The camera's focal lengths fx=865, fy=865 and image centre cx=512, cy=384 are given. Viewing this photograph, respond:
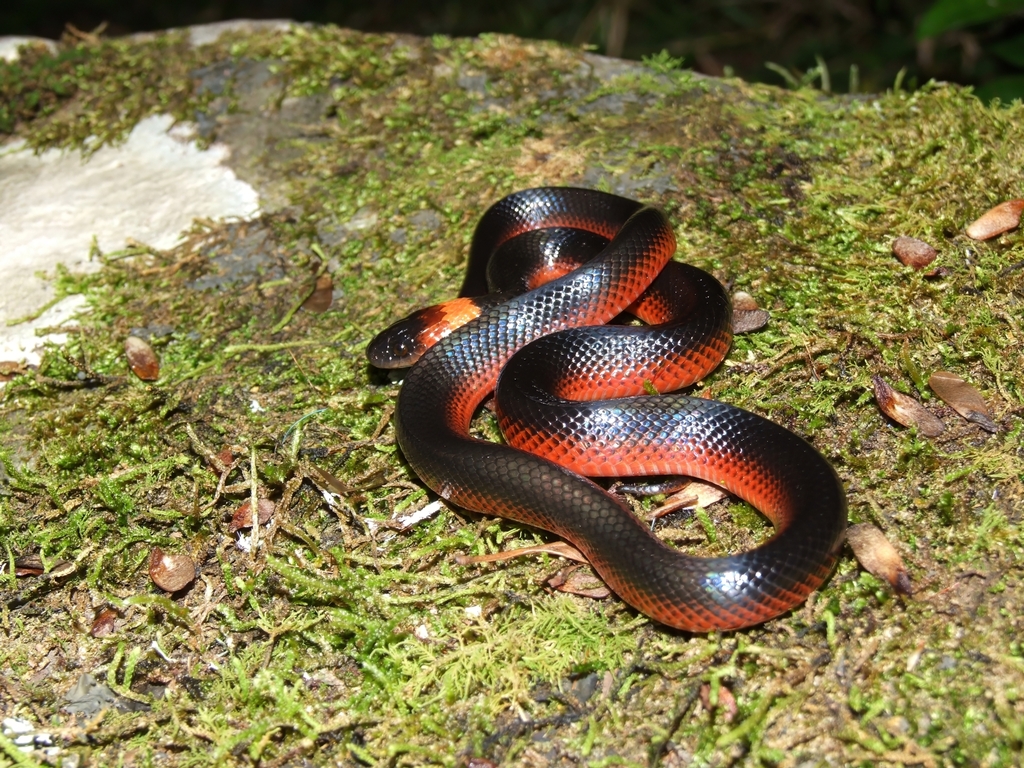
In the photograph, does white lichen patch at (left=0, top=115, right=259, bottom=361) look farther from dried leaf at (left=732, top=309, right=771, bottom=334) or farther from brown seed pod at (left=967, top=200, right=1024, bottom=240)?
brown seed pod at (left=967, top=200, right=1024, bottom=240)

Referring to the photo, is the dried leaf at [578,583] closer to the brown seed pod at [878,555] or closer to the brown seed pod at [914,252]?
the brown seed pod at [878,555]

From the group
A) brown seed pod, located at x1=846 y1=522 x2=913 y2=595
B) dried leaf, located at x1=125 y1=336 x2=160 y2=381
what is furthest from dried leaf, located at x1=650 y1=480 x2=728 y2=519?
dried leaf, located at x1=125 y1=336 x2=160 y2=381

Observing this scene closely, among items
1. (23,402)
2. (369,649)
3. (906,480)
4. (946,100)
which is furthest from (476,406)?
(946,100)

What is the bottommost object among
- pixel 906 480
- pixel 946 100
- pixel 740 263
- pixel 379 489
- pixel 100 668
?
pixel 100 668

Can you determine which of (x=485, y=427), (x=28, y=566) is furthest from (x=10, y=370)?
(x=485, y=427)

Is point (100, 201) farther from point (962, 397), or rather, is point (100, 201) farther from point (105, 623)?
point (962, 397)

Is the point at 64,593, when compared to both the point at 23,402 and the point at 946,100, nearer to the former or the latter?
the point at 23,402

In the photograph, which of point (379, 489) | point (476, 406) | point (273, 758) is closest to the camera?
point (273, 758)

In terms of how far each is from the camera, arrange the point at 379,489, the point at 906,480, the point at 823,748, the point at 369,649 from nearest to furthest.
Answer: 1. the point at 823,748
2. the point at 369,649
3. the point at 906,480
4. the point at 379,489
